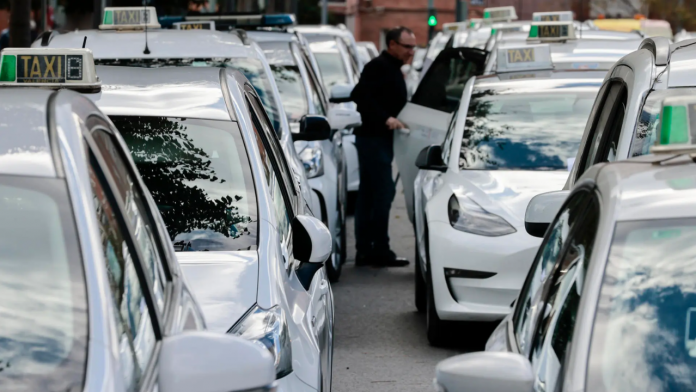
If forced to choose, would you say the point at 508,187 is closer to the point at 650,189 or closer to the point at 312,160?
the point at 312,160

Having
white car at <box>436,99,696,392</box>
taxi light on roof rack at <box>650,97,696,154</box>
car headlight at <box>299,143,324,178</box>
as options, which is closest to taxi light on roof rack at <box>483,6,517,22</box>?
car headlight at <box>299,143,324,178</box>

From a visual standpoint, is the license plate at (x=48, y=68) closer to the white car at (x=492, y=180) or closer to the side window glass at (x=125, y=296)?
the side window glass at (x=125, y=296)

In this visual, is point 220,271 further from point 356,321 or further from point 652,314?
point 356,321

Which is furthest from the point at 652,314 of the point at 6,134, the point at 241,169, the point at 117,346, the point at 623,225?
the point at 241,169

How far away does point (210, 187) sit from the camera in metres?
5.11

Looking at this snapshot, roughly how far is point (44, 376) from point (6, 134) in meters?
0.58

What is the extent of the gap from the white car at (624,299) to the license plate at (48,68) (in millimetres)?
2196

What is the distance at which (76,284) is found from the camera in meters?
2.52

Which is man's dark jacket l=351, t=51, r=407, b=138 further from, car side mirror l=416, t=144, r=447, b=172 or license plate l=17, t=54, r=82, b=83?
license plate l=17, t=54, r=82, b=83

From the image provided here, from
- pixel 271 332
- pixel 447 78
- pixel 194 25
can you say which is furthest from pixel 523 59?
pixel 271 332

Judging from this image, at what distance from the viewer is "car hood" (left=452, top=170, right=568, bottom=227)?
752 centimetres

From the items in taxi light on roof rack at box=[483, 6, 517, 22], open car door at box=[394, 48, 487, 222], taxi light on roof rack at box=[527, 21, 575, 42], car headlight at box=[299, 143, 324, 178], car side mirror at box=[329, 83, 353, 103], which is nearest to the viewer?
car headlight at box=[299, 143, 324, 178]

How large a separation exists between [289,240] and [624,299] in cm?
231

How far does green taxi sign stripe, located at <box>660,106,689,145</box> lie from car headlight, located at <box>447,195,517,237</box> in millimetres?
4094
